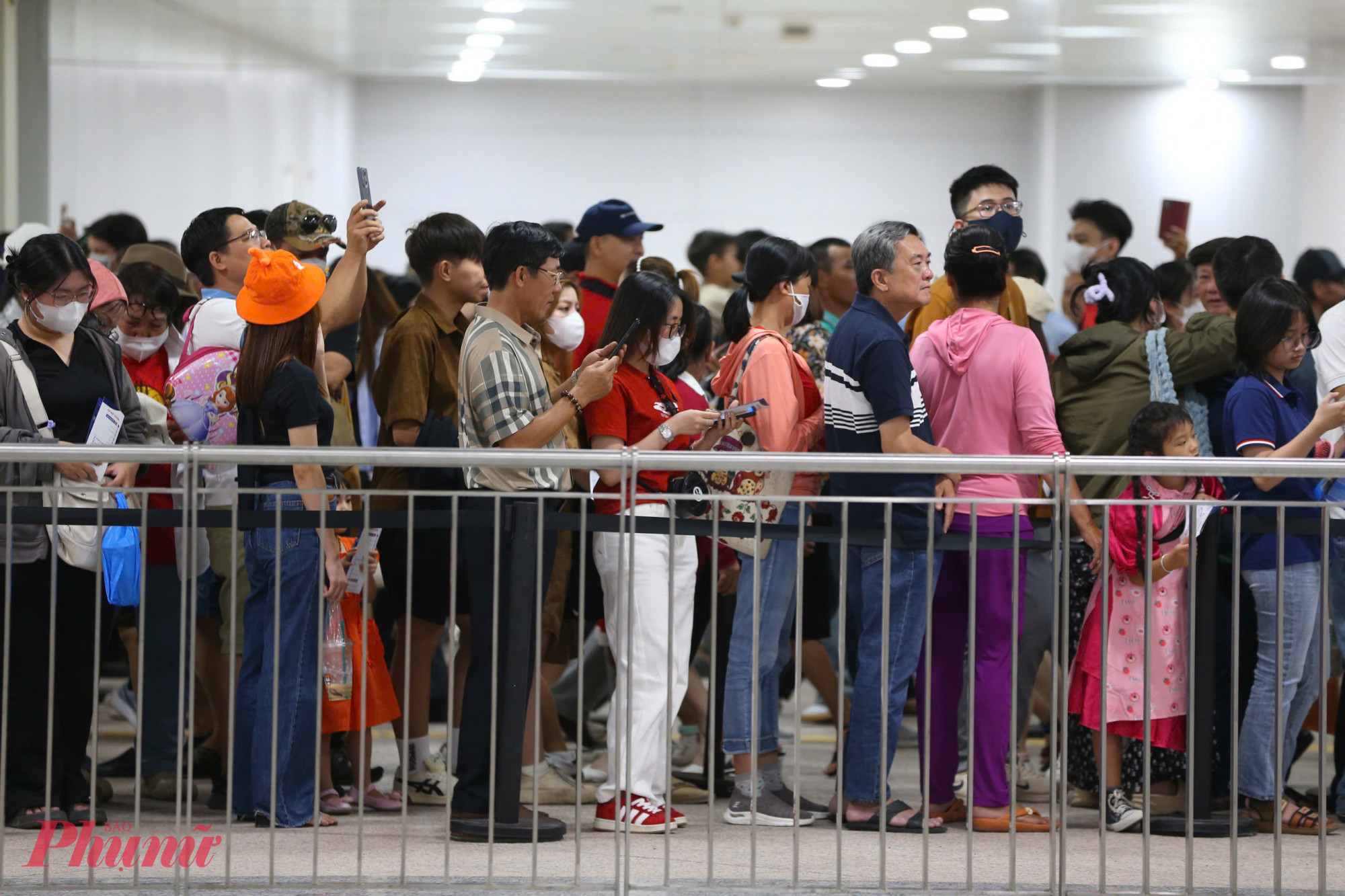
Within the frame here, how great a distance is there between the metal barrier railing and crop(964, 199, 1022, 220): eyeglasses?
4.32 ft

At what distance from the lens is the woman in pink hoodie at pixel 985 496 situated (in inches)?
200

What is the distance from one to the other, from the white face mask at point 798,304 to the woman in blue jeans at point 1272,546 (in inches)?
57.7

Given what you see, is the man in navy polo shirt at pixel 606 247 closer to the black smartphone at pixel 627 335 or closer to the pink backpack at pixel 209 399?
the black smartphone at pixel 627 335

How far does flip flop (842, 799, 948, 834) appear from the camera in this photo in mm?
5027

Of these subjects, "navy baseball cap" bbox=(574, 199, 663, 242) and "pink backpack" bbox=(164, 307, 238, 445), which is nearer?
"pink backpack" bbox=(164, 307, 238, 445)

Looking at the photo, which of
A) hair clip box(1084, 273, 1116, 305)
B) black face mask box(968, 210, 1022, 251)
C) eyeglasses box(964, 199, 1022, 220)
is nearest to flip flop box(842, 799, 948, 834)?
hair clip box(1084, 273, 1116, 305)

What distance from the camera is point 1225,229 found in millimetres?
11516

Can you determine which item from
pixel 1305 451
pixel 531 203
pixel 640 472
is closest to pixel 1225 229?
pixel 531 203

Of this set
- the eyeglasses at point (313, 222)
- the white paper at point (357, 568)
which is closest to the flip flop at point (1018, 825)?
the white paper at point (357, 568)

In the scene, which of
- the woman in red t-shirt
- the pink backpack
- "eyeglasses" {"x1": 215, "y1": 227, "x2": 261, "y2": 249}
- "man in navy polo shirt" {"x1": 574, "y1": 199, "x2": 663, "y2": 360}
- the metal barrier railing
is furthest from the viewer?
"man in navy polo shirt" {"x1": 574, "y1": 199, "x2": 663, "y2": 360}

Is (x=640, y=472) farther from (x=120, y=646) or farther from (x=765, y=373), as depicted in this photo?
(x=120, y=646)

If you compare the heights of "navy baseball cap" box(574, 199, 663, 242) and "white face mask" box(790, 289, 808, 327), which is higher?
"navy baseball cap" box(574, 199, 663, 242)

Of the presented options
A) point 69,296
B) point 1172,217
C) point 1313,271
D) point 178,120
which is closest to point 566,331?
point 69,296

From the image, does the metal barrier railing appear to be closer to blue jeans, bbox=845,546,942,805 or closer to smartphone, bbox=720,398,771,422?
blue jeans, bbox=845,546,942,805
